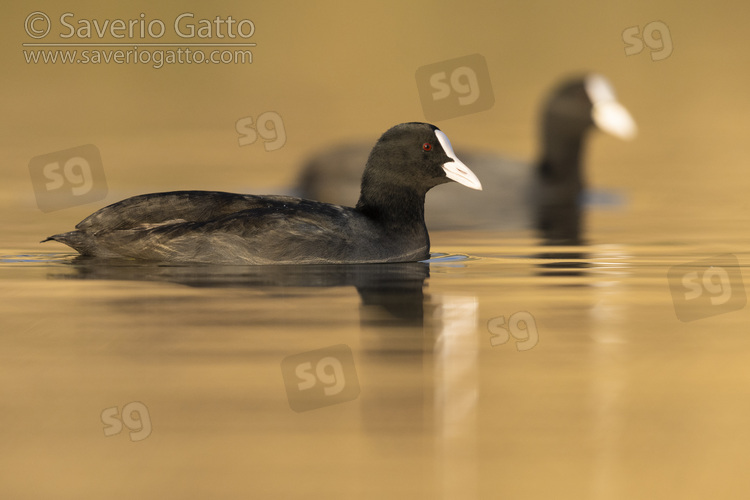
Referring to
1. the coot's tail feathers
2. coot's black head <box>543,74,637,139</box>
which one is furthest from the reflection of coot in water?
the coot's tail feathers

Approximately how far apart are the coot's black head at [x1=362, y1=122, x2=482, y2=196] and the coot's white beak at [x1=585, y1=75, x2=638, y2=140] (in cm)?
763

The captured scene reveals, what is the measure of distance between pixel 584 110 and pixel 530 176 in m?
1.40

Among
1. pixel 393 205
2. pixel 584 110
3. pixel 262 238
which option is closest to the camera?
pixel 262 238

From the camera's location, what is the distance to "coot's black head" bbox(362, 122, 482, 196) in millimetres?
9281

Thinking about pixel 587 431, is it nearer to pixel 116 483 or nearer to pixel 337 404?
pixel 337 404

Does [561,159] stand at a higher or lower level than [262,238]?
higher

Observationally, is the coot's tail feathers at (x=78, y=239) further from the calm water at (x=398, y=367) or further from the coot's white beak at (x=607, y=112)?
the coot's white beak at (x=607, y=112)

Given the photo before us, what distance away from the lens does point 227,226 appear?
8820 mm

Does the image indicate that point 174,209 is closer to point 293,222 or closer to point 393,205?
point 293,222

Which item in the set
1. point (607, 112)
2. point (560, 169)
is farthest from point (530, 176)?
point (607, 112)

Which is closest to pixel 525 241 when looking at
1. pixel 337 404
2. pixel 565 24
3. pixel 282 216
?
pixel 282 216

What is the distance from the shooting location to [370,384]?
17.7 feet

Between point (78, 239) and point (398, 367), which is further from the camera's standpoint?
point (78, 239)

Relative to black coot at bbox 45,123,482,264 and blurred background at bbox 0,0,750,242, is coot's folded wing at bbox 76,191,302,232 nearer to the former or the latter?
black coot at bbox 45,123,482,264
